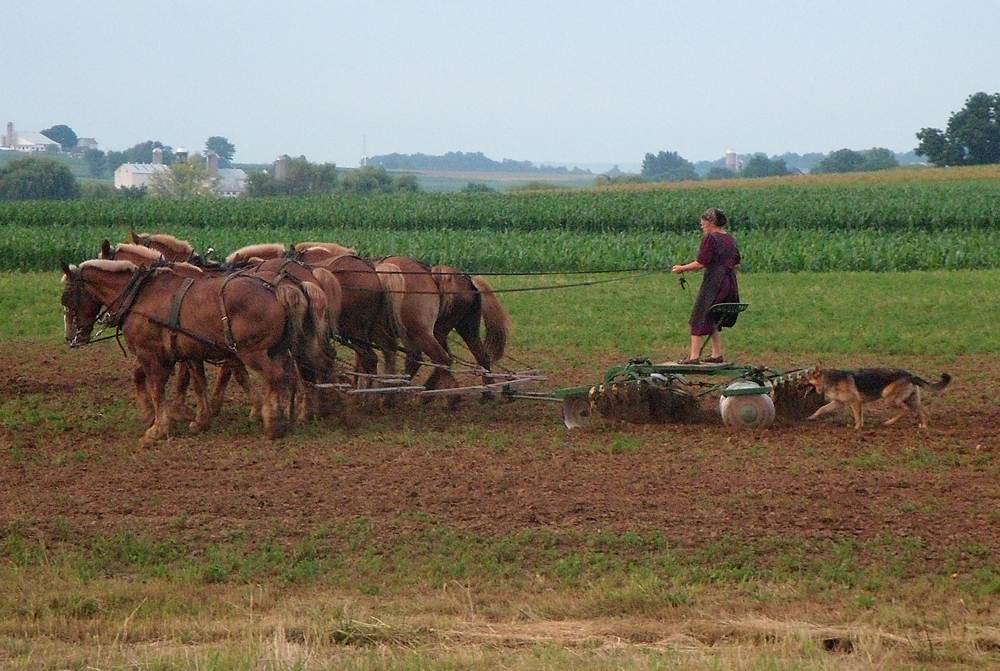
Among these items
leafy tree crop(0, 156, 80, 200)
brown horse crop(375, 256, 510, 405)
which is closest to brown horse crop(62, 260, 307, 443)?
brown horse crop(375, 256, 510, 405)

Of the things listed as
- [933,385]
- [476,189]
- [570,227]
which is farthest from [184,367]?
[476,189]

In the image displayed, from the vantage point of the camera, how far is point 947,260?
25.9 m

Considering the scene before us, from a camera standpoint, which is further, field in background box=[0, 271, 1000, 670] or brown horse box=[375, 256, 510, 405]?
brown horse box=[375, 256, 510, 405]

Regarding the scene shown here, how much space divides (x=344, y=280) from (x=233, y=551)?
4490mm

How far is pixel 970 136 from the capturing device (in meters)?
74.3

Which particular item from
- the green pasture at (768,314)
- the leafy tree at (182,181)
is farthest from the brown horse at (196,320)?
the leafy tree at (182,181)

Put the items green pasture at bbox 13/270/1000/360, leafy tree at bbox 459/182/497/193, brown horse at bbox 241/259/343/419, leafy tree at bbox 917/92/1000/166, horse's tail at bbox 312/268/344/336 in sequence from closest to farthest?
brown horse at bbox 241/259/343/419
horse's tail at bbox 312/268/344/336
green pasture at bbox 13/270/1000/360
leafy tree at bbox 459/182/497/193
leafy tree at bbox 917/92/1000/166

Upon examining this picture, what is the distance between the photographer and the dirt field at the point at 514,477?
7.60 m

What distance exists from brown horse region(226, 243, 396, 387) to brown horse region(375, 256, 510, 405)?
11 cm

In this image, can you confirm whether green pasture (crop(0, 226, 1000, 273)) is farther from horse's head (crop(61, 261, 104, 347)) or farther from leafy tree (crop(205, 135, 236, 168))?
leafy tree (crop(205, 135, 236, 168))

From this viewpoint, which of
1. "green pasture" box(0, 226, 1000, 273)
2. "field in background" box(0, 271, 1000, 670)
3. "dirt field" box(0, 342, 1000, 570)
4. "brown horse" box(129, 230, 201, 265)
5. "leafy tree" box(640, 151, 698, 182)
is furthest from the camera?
"leafy tree" box(640, 151, 698, 182)

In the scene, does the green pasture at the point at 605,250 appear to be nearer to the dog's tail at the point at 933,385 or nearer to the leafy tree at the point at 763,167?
the dog's tail at the point at 933,385

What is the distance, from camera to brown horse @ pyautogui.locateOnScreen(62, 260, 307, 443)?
1010 centimetres

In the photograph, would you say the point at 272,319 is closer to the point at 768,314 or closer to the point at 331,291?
the point at 331,291
